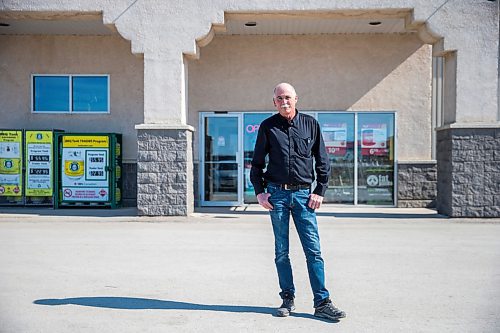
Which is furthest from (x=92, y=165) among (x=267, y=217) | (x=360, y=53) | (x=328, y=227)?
(x=360, y=53)

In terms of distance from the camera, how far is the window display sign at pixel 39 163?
1499cm

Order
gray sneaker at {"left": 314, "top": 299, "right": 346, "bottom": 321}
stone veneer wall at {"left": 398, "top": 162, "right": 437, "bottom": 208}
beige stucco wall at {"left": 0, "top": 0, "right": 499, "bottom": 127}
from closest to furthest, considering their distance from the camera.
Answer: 1. gray sneaker at {"left": 314, "top": 299, "right": 346, "bottom": 321}
2. beige stucco wall at {"left": 0, "top": 0, "right": 499, "bottom": 127}
3. stone veneer wall at {"left": 398, "top": 162, "right": 437, "bottom": 208}

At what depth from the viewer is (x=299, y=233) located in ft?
17.3


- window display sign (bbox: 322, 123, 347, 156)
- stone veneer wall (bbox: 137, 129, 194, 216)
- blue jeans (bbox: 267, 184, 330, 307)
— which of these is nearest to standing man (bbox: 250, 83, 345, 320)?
blue jeans (bbox: 267, 184, 330, 307)

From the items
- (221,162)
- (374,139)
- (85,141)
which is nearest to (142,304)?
(85,141)

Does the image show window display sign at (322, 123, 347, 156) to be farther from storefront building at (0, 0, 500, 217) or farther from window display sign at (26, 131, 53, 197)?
window display sign at (26, 131, 53, 197)

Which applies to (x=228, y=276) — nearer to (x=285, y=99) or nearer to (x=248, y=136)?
(x=285, y=99)

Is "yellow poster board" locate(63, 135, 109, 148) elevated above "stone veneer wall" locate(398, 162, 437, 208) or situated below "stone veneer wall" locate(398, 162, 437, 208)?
above

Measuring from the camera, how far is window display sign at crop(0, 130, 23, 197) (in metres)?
15.1

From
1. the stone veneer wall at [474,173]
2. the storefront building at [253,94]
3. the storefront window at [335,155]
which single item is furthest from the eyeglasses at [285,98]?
the storefront window at [335,155]

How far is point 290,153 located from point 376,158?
10.9m

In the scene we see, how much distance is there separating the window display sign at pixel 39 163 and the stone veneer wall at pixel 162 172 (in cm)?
387

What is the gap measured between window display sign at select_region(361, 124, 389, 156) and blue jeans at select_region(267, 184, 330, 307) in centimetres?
1067

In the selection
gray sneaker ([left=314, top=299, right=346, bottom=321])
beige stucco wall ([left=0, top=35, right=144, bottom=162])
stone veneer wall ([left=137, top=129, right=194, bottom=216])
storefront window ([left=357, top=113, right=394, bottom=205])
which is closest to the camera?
gray sneaker ([left=314, top=299, right=346, bottom=321])
